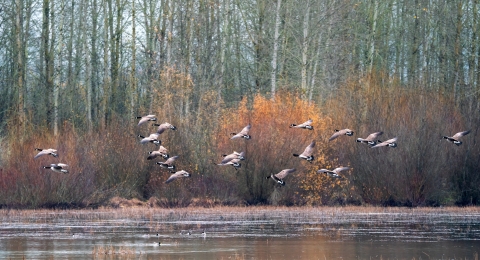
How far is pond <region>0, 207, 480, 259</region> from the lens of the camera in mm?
19344

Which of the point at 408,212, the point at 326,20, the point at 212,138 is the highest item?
the point at 326,20

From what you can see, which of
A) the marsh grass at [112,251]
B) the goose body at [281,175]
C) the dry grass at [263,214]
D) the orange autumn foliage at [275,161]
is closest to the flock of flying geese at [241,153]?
the goose body at [281,175]

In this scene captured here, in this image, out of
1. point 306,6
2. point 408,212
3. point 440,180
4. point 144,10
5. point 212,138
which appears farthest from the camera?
point 144,10

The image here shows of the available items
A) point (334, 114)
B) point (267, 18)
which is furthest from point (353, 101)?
point (267, 18)

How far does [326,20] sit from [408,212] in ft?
48.0

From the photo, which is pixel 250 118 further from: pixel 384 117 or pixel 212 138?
pixel 384 117

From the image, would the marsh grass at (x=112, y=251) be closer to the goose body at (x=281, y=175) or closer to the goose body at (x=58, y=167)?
the goose body at (x=58, y=167)

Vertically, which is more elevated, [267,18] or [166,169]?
[267,18]

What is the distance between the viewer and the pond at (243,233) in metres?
19.3

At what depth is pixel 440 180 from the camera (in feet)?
107

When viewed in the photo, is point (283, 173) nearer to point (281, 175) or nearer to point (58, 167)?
point (281, 175)

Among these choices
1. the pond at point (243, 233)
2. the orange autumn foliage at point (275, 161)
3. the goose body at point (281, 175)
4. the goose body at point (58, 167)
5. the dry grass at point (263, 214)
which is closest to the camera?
the pond at point (243, 233)

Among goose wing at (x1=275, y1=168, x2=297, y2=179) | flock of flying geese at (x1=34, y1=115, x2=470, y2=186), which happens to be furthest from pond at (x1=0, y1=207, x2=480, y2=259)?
flock of flying geese at (x1=34, y1=115, x2=470, y2=186)

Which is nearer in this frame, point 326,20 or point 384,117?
point 384,117
